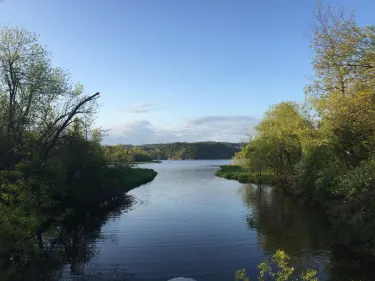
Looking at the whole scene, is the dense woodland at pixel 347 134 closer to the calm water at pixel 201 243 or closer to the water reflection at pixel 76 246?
the calm water at pixel 201 243

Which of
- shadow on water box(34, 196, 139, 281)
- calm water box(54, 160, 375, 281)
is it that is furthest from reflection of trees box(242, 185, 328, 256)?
shadow on water box(34, 196, 139, 281)

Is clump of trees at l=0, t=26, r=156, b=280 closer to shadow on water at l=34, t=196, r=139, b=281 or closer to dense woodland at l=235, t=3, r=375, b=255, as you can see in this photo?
shadow on water at l=34, t=196, r=139, b=281

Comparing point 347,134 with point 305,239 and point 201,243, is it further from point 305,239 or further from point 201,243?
point 201,243

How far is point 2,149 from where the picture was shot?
19969 millimetres

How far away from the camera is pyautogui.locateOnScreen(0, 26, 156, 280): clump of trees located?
14348 mm

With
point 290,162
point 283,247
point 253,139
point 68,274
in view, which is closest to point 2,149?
point 68,274

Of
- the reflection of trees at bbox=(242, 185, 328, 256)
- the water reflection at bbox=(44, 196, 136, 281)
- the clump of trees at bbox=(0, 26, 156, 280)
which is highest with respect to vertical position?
the clump of trees at bbox=(0, 26, 156, 280)

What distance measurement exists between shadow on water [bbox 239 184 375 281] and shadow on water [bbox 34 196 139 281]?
1088cm

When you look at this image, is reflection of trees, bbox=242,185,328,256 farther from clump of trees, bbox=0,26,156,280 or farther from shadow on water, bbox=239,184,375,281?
clump of trees, bbox=0,26,156,280

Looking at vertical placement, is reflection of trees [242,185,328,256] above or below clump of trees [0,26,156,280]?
below

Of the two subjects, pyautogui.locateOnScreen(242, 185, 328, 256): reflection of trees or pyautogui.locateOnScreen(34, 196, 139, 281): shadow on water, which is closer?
pyautogui.locateOnScreen(34, 196, 139, 281): shadow on water

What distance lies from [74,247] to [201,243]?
936cm

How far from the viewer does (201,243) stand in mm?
23406

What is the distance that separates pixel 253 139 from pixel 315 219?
34.8 metres
